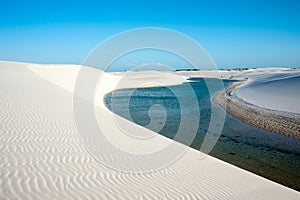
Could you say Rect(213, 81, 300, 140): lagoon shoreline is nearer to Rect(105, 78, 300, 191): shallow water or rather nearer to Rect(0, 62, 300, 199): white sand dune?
Rect(105, 78, 300, 191): shallow water

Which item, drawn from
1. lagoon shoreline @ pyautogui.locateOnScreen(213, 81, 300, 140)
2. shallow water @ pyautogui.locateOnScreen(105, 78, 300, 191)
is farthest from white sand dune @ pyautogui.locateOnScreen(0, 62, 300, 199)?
lagoon shoreline @ pyautogui.locateOnScreen(213, 81, 300, 140)

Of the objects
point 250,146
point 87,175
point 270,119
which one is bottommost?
point 250,146

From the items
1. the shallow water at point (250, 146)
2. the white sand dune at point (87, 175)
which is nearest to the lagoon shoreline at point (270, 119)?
the shallow water at point (250, 146)

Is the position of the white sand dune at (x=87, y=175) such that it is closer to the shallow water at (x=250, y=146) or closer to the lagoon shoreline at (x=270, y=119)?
the shallow water at (x=250, y=146)

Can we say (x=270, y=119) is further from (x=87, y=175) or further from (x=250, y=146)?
(x=87, y=175)

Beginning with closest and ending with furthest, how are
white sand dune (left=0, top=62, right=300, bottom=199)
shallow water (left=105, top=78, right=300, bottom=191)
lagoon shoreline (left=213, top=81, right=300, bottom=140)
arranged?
white sand dune (left=0, top=62, right=300, bottom=199) < shallow water (left=105, top=78, right=300, bottom=191) < lagoon shoreline (left=213, top=81, right=300, bottom=140)

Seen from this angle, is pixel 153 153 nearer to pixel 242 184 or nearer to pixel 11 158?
pixel 242 184

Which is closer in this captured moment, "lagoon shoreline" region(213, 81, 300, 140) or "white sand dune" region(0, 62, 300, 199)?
"white sand dune" region(0, 62, 300, 199)

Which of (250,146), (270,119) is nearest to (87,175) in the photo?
(250,146)

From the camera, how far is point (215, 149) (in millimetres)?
10266

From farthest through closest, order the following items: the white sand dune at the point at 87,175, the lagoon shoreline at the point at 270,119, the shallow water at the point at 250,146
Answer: the lagoon shoreline at the point at 270,119, the shallow water at the point at 250,146, the white sand dune at the point at 87,175

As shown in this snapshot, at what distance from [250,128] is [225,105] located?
25.0ft

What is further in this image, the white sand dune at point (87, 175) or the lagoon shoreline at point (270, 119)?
the lagoon shoreline at point (270, 119)

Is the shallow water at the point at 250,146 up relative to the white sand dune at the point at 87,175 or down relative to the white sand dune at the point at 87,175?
down
